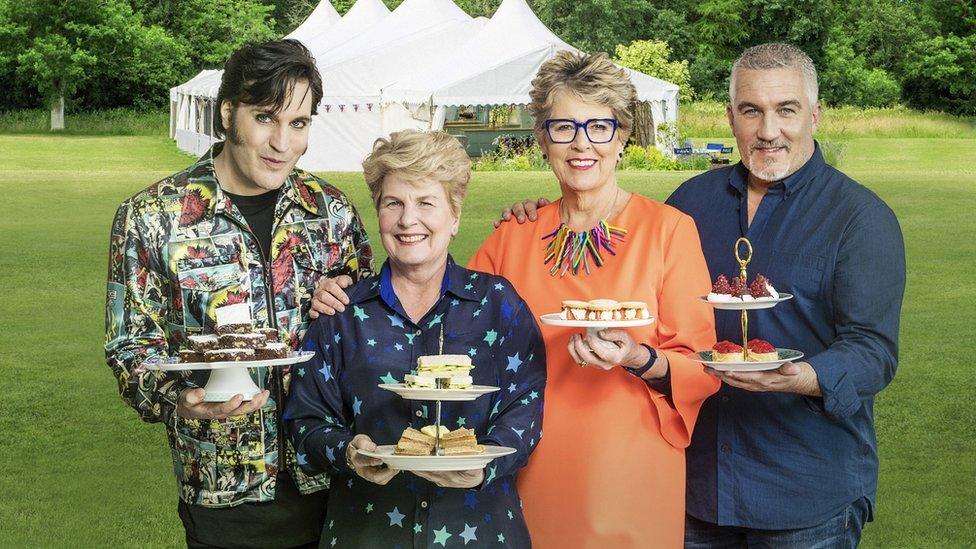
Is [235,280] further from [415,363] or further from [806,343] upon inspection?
[806,343]

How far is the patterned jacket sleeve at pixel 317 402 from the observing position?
299 centimetres

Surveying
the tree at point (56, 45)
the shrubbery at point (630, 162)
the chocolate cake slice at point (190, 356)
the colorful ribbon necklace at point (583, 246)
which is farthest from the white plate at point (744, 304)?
the tree at point (56, 45)

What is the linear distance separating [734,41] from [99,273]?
148ft

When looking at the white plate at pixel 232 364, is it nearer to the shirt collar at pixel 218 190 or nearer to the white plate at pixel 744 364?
Result: the shirt collar at pixel 218 190

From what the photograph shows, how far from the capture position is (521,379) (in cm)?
309

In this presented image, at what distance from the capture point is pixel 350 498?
305 centimetres

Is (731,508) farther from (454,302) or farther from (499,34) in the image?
(499,34)

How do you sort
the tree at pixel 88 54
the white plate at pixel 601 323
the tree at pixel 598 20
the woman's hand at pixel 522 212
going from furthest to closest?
the tree at pixel 88 54, the tree at pixel 598 20, the woman's hand at pixel 522 212, the white plate at pixel 601 323

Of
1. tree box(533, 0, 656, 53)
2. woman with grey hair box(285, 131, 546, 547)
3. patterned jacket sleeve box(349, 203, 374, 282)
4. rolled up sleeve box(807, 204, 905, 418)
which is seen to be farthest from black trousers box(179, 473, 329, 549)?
tree box(533, 0, 656, 53)

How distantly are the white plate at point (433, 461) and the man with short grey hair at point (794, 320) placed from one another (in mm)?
993

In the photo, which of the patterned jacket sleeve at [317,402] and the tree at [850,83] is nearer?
the patterned jacket sleeve at [317,402]

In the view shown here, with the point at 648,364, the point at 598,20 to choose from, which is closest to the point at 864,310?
the point at 648,364

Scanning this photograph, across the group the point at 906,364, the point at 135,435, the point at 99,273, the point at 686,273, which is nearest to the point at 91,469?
the point at 135,435

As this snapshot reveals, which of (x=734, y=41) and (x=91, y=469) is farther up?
(x=734, y=41)
